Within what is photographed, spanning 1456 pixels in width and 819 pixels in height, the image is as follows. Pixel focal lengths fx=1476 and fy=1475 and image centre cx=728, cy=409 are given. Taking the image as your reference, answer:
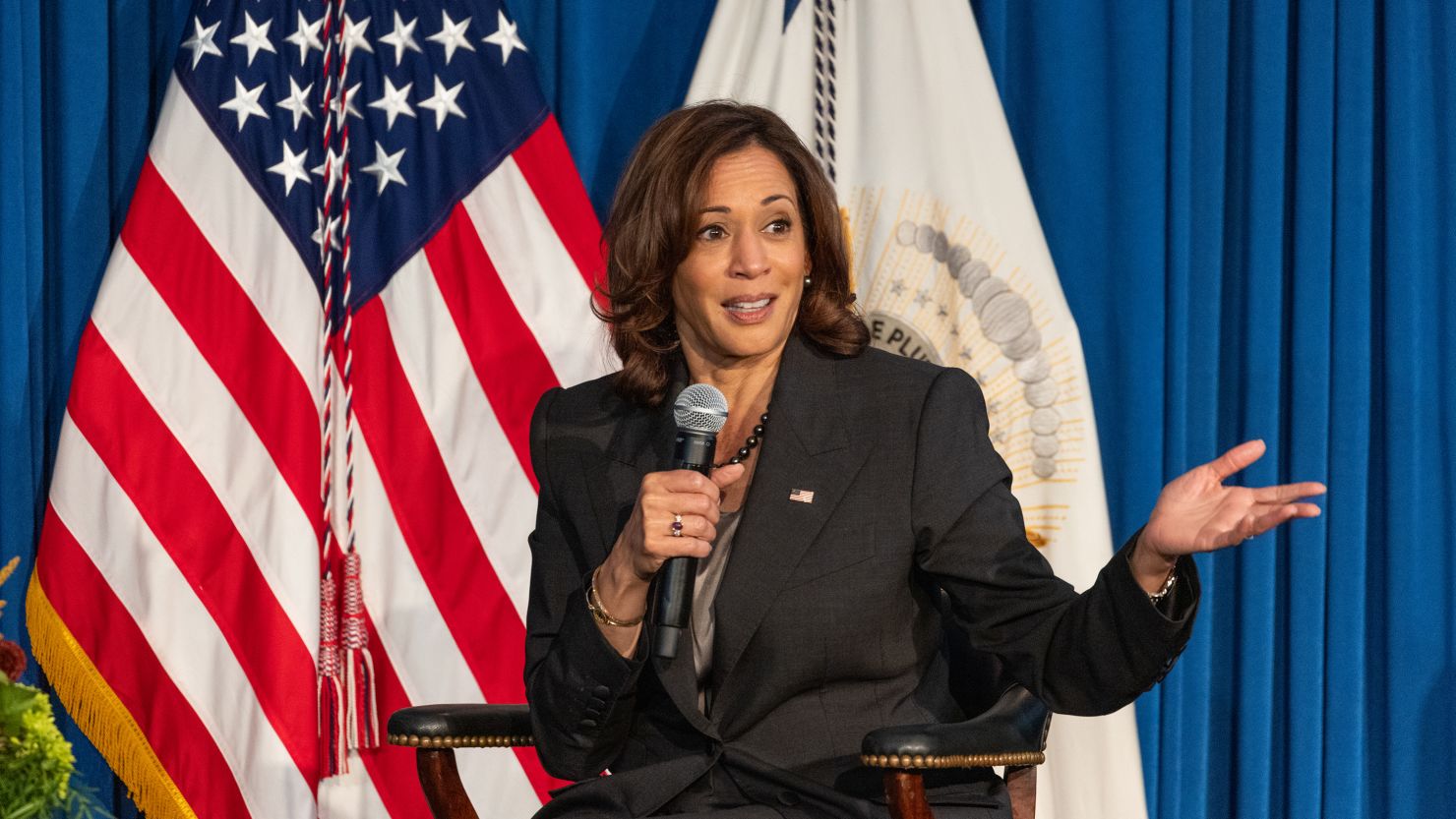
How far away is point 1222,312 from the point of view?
127 inches

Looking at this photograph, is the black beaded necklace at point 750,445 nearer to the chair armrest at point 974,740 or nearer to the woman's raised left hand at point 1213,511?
the chair armrest at point 974,740

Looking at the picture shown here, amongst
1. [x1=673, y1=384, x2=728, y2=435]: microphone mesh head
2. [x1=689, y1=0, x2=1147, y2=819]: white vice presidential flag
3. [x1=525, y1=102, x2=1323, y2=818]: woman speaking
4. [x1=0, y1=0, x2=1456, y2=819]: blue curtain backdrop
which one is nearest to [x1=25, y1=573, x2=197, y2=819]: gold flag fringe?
[x1=0, y1=0, x2=1456, y2=819]: blue curtain backdrop

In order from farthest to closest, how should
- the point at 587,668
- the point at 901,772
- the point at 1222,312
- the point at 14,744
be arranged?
the point at 1222,312 < the point at 587,668 < the point at 901,772 < the point at 14,744

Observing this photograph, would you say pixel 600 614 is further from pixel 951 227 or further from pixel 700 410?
pixel 951 227

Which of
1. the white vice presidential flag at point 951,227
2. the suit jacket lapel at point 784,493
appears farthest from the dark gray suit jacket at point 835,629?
the white vice presidential flag at point 951,227

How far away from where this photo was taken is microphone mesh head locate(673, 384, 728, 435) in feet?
5.46

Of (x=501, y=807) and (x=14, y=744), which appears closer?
(x=14, y=744)

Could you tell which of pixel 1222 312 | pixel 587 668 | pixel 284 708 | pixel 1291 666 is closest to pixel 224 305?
pixel 284 708

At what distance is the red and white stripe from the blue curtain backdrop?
0.24 meters

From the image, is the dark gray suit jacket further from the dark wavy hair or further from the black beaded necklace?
the dark wavy hair

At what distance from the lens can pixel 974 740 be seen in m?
1.79

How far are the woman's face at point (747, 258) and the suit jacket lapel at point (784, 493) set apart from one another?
80 millimetres

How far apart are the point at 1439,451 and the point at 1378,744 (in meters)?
0.63

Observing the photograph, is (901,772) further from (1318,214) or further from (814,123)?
(1318,214)
